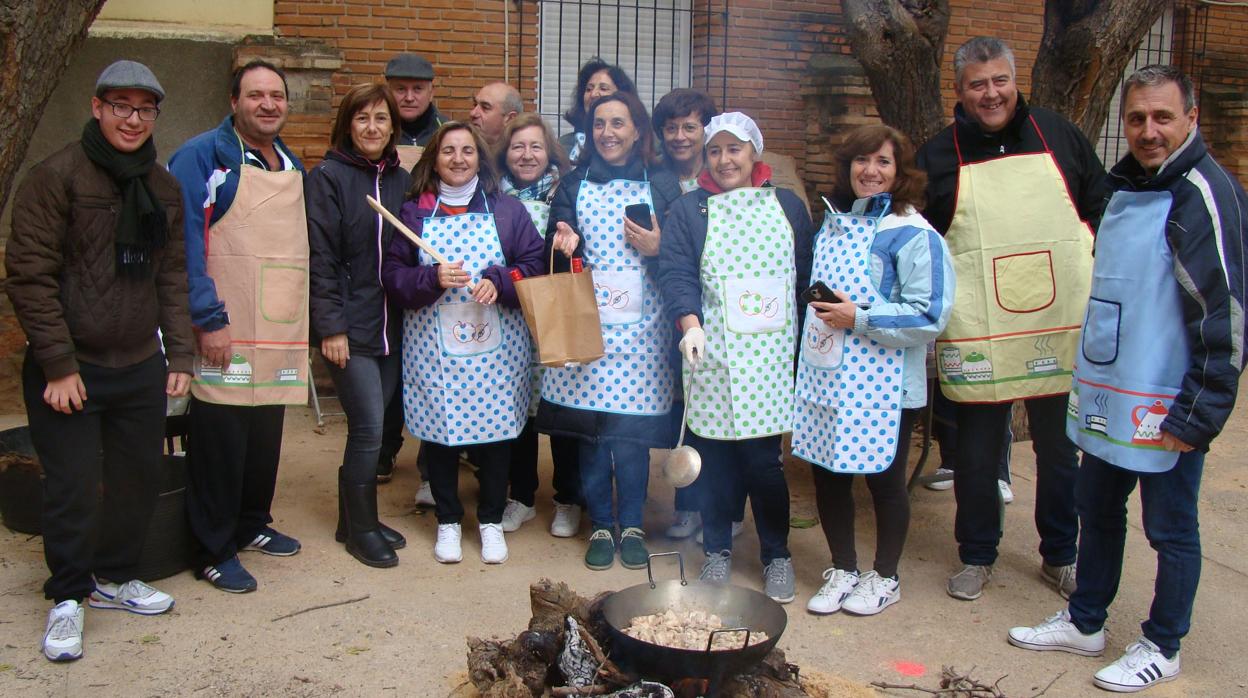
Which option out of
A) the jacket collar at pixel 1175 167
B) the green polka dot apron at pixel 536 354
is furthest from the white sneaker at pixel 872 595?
the jacket collar at pixel 1175 167

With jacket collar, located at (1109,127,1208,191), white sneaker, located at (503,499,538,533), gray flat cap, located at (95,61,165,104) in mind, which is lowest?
white sneaker, located at (503,499,538,533)

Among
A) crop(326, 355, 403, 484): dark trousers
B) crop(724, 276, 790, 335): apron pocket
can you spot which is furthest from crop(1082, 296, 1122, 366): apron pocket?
crop(326, 355, 403, 484): dark trousers

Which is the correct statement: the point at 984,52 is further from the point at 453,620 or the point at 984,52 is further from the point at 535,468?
the point at 453,620

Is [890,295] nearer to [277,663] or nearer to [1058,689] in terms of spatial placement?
[1058,689]

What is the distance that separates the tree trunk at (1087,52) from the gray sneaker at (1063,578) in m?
2.48

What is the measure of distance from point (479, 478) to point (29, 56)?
2365mm

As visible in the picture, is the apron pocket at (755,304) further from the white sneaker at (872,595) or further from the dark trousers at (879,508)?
the white sneaker at (872,595)

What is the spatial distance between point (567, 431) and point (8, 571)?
2341mm

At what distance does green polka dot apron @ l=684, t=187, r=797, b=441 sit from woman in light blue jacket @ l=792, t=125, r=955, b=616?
11cm

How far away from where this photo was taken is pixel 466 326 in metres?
4.62

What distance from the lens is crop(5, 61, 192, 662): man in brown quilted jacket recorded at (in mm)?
3682

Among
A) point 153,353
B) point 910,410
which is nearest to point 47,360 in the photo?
point 153,353

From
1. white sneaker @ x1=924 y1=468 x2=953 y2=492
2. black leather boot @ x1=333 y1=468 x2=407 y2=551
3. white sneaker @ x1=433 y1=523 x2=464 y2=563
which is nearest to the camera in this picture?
white sneaker @ x1=433 y1=523 x2=464 y2=563

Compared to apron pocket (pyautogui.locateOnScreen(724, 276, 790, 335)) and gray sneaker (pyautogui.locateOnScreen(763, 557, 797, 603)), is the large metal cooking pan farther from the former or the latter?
apron pocket (pyautogui.locateOnScreen(724, 276, 790, 335))
